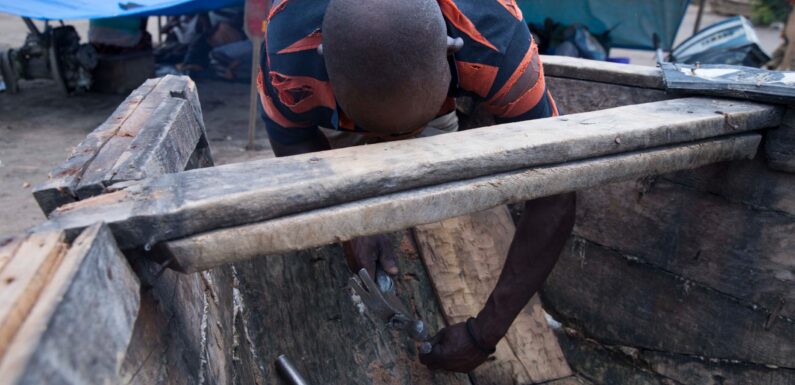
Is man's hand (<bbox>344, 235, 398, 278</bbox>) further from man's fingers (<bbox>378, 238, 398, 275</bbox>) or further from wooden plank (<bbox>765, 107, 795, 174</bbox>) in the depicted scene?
wooden plank (<bbox>765, 107, 795, 174</bbox>)

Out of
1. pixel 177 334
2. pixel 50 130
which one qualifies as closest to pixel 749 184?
pixel 177 334

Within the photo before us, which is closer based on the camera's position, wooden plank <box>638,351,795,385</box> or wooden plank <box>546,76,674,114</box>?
wooden plank <box>638,351,795,385</box>

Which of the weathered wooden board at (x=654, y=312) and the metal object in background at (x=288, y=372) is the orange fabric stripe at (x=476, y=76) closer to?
the weathered wooden board at (x=654, y=312)

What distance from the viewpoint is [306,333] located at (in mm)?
1838

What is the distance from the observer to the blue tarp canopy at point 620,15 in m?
5.53

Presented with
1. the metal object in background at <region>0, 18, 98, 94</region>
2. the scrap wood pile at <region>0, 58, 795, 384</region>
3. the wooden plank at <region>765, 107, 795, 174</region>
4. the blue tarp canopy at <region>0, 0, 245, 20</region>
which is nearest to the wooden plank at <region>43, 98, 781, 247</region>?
the scrap wood pile at <region>0, 58, 795, 384</region>

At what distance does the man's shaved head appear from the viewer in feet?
3.86

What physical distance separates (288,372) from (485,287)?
0.69m

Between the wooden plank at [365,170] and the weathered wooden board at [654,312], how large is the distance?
527 millimetres

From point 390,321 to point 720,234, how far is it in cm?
92

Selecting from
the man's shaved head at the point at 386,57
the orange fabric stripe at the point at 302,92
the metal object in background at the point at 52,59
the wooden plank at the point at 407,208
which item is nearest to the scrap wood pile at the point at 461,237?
the wooden plank at the point at 407,208

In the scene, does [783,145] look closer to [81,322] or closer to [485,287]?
[485,287]

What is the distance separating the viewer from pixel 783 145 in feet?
4.94

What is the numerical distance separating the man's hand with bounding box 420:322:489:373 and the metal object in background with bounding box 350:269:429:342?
71 millimetres
